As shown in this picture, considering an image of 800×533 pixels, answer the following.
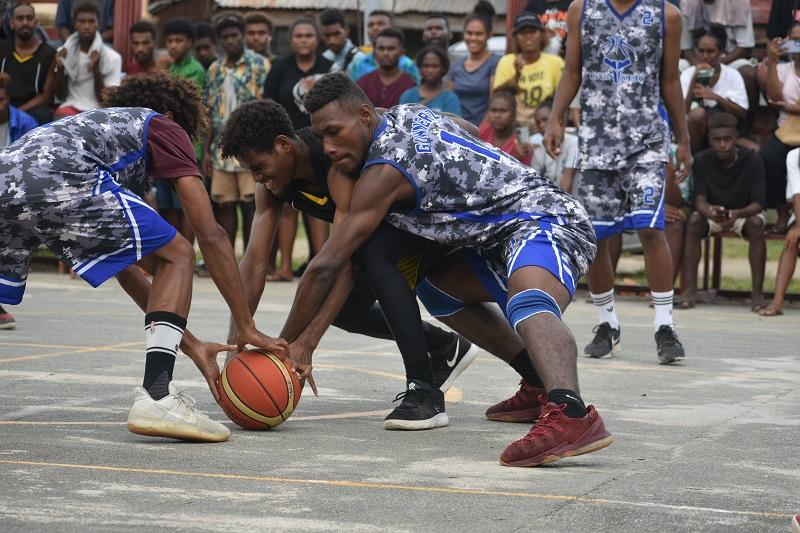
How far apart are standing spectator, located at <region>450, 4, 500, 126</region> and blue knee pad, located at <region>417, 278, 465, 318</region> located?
7.64m

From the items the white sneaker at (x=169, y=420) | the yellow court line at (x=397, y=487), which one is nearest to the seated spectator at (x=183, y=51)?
the white sneaker at (x=169, y=420)

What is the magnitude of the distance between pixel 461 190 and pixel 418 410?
3.37ft

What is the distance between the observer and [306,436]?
6.19 m

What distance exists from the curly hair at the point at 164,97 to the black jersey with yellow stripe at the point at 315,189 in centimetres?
52

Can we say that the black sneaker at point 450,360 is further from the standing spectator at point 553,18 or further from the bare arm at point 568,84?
the standing spectator at point 553,18

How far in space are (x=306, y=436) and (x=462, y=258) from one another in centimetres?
122

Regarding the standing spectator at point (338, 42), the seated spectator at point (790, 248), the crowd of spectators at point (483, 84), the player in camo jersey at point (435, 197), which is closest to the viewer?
the player in camo jersey at point (435, 197)

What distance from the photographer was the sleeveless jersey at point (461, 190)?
6.32 metres

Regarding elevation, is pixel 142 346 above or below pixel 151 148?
below

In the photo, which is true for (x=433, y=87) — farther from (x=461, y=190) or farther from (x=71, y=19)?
(x=461, y=190)

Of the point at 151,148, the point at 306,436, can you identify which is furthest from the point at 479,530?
the point at 151,148

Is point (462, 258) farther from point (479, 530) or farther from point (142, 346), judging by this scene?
point (142, 346)

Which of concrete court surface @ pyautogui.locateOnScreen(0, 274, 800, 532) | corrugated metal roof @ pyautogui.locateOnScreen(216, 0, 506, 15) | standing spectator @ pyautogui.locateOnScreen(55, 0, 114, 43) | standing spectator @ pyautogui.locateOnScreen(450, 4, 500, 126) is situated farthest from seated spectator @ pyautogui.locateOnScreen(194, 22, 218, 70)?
concrete court surface @ pyautogui.locateOnScreen(0, 274, 800, 532)

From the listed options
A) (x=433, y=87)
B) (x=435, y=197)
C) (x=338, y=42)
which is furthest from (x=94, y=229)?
(x=338, y=42)
